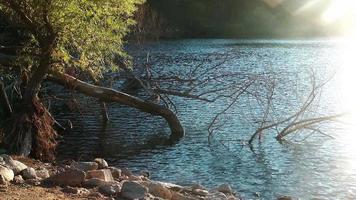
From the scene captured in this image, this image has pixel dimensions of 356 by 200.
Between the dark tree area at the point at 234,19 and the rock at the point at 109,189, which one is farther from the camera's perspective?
the dark tree area at the point at 234,19

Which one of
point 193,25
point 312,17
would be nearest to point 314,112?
point 193,25

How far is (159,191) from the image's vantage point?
41.5 feet

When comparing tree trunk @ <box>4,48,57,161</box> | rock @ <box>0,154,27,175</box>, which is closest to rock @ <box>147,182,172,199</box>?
rock @ <box>0,154,27,175</box>

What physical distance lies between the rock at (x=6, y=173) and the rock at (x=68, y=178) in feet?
3.00

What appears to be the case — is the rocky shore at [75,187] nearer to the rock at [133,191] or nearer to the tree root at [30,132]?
the rock at [133,191]

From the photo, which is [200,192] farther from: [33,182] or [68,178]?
[33,182]

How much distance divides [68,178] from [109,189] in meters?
1.05

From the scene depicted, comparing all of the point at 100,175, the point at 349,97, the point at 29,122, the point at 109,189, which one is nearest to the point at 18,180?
the point at 109,189

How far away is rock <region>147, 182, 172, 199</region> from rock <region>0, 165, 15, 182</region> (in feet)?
10.4

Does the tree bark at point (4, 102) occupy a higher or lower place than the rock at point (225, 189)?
higher

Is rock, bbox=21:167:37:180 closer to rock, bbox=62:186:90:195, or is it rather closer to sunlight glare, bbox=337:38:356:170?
rock, bbox=62:186:90:195

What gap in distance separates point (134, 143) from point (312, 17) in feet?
301

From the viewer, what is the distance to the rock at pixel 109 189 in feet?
38.5

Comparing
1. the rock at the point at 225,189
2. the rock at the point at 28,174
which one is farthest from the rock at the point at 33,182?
the rock at the point at 225,189
